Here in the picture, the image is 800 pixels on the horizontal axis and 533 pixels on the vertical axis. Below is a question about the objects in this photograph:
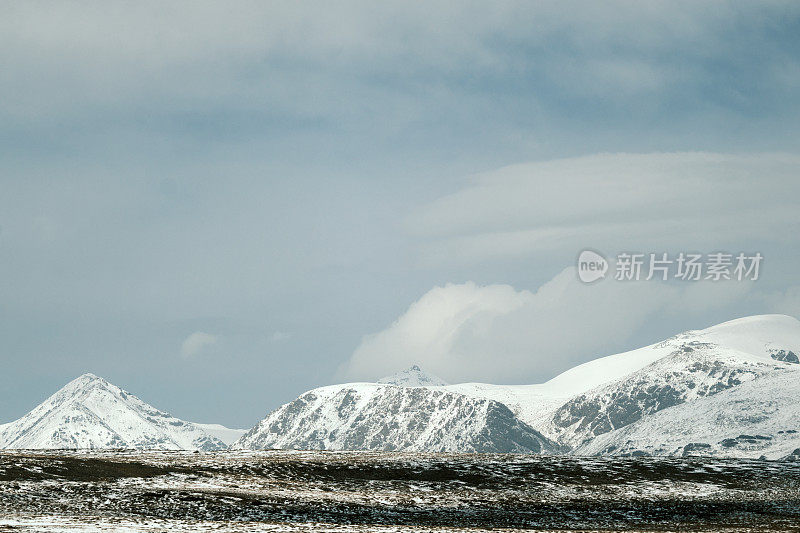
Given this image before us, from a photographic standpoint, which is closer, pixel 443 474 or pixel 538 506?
pixel 538 506

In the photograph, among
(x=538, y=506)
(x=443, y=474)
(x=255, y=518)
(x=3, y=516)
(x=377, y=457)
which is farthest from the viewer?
(x=377, y=457)

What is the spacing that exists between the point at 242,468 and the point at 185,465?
4.90 m

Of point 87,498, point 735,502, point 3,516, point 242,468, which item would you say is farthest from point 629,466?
point 3,516

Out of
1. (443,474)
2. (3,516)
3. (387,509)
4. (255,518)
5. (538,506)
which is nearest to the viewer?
(3,516)

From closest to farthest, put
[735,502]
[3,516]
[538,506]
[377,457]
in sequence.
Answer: [3,516] → [538,506] → [735,502] → [377,457]

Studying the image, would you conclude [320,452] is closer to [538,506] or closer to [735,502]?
[538,506]

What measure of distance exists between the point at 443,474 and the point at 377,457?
969 centimetres

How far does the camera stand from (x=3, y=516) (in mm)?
48000

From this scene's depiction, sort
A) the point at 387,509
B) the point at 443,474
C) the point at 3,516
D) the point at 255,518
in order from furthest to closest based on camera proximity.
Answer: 1. the point at 443,474
2. the point at 387,509
3. the point at 255,518
4. the point at 3,516

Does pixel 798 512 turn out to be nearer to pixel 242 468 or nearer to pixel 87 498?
pixel 242 468

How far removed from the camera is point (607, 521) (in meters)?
62.2

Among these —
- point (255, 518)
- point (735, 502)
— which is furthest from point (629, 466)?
point (255, 518)

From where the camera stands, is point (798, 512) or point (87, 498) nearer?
Result: point (87, 498)

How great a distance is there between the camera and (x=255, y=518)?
180 feet
